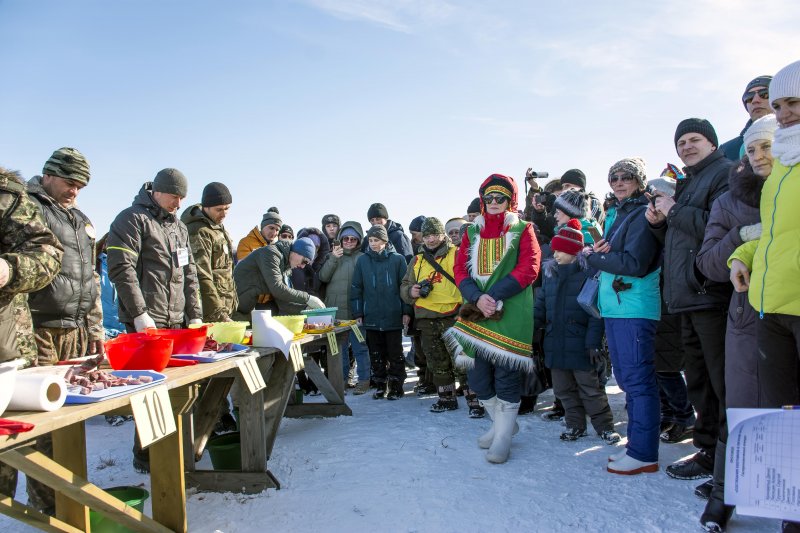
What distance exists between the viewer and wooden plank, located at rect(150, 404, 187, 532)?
2617 millimetres

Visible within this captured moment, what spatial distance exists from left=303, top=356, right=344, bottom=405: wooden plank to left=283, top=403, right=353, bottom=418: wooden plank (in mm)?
57

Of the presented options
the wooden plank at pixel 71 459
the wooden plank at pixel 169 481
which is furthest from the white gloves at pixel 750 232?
the wooden plank at pixel 71 459

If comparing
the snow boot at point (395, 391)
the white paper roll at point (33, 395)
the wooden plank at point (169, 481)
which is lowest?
the snow boot at point (395, 391)

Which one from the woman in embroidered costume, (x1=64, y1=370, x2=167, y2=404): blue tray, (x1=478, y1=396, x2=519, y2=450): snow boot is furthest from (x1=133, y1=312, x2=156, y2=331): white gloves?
(x1=478, y1=396, x2=519, y2=450): snow boot

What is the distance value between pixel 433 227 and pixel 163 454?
3649 millimetres

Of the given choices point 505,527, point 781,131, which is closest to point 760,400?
point 781,131

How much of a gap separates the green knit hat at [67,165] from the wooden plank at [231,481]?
1843 millimetres

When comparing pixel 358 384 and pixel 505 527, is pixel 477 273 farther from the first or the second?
pixel 358 384

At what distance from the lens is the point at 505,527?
2.79m

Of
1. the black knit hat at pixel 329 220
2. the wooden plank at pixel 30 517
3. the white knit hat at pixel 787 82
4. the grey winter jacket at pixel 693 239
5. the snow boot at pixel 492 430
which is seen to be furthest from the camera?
the black knit hat at pixel 329 220

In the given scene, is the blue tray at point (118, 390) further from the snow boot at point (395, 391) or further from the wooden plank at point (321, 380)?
the snow boot at point (395, 391)

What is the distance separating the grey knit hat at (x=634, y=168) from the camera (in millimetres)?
3639

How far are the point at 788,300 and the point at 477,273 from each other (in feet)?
7.03

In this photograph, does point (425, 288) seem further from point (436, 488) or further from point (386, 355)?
point (436, 488)
